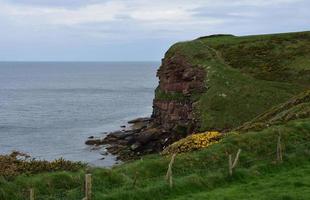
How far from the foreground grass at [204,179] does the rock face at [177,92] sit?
1815 inches

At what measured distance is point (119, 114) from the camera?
140500mm

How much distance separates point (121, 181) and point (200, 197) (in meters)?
4.74

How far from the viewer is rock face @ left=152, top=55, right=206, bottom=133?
3374 inches

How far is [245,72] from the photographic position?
95.9 metres

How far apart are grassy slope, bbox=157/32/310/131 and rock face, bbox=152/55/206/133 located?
155 cm

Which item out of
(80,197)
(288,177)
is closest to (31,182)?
(80,197)

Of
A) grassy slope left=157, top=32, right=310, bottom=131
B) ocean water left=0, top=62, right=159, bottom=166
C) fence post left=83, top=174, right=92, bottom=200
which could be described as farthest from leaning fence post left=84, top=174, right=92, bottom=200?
ocean water left=0, top=62, right=159, bottom=166

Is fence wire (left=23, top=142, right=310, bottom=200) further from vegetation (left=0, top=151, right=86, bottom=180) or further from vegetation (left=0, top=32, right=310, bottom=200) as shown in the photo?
vegetation (left=0, top=151, right=86, bottom=180)

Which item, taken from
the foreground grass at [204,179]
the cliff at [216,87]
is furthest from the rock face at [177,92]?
the foreground grass at [204,179]

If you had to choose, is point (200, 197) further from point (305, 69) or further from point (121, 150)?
point (305, 69)

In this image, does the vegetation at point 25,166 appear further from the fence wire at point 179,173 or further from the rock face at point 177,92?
the rock face at point 177,92

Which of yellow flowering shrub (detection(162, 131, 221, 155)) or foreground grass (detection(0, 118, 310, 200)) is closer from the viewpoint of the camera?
foreground grass (detection(0, 118, 310, 200))

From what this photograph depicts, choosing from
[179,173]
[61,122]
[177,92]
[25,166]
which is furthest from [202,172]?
[61,122]

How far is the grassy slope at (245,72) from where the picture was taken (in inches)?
3108
